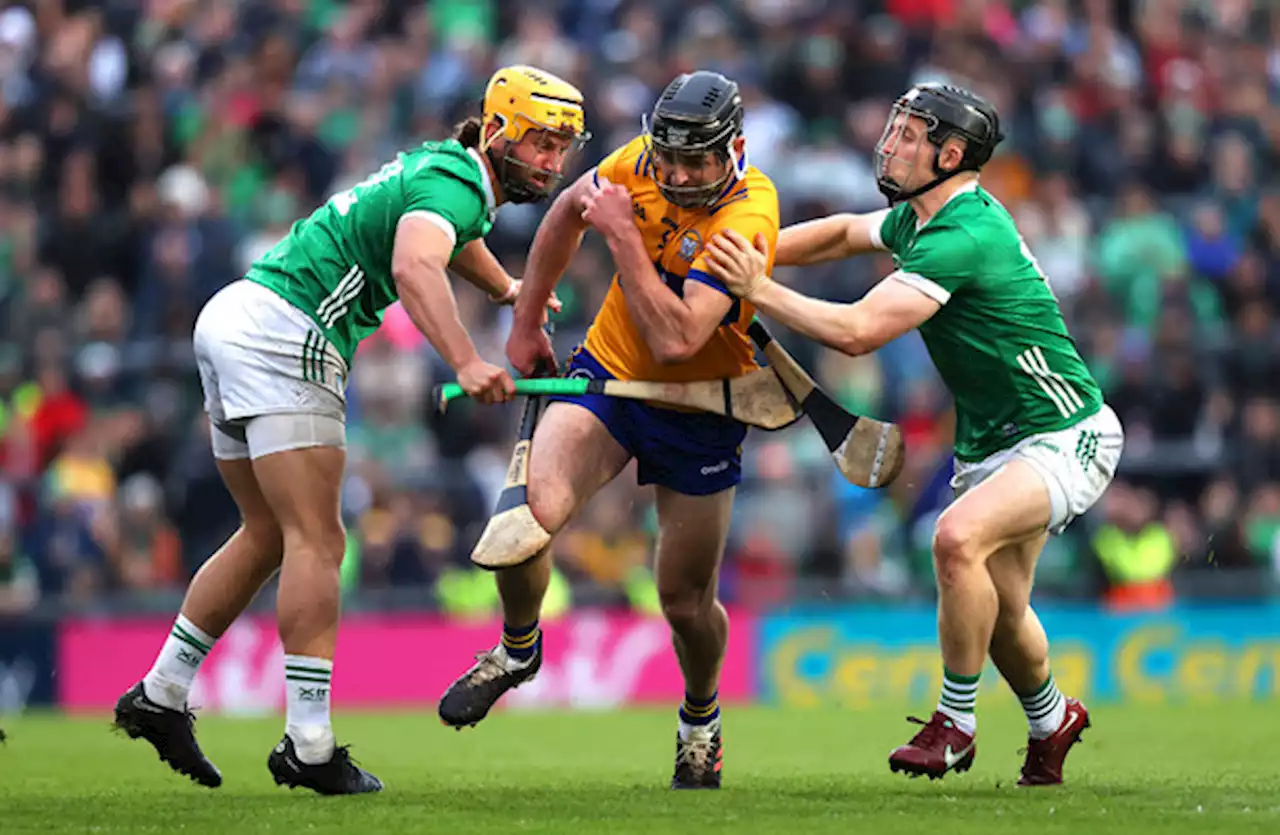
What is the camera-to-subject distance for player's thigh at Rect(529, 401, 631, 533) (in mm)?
8020

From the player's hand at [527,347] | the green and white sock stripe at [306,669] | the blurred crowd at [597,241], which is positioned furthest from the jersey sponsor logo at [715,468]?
the blurred crowd at [597,241]

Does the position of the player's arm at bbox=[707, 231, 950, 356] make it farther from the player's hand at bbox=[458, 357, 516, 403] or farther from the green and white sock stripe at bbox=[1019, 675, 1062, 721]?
the green and white sock stripe at bbox=[1019, 675, 1062, 721]

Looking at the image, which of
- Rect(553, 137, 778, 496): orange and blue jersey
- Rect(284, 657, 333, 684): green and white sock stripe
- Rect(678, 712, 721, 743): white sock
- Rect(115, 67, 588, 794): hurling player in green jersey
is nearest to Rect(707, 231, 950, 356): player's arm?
Rect(553, 137, 778, 496): orange and blue jersey

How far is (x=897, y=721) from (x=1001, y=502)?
5.27 m

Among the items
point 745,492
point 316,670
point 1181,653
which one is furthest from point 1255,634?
point 316,670

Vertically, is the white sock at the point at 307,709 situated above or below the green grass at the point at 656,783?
above

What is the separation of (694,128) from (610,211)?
46cm

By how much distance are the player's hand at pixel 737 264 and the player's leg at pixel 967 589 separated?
1.11 meters

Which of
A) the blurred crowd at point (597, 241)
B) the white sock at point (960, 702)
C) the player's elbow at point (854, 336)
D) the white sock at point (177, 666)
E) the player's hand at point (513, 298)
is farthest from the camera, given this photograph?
the blurred crowd at point (597, 241)

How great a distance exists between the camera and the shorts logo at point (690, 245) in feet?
26.8

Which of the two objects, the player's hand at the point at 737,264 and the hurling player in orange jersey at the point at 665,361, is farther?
the hurling player in orange jersey at the point at 665,361

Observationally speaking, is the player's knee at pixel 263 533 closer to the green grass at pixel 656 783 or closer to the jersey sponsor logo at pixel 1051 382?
the green grass at pixel 656 783

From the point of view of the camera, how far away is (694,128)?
7.86m

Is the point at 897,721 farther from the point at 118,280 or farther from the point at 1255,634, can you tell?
the point at 118,280
